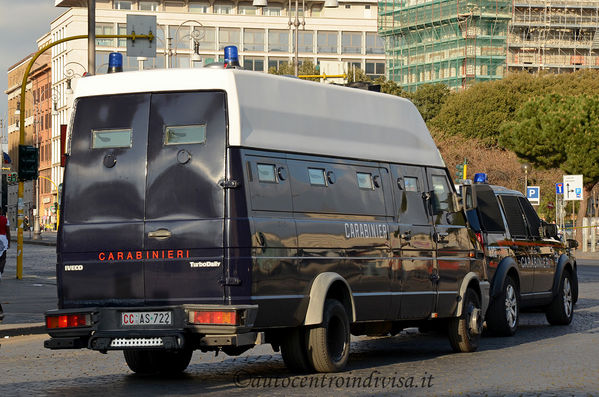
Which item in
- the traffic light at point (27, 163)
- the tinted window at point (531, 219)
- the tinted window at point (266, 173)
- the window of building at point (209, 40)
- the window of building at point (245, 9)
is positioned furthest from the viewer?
the window of building at point (245, 9)

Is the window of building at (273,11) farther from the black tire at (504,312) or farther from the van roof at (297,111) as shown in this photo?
the van roof at (297,111)

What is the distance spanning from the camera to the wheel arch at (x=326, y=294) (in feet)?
37.0

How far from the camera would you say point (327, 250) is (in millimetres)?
11695

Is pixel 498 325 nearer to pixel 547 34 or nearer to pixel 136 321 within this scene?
pixel 136 321

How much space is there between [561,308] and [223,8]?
11433 centimetres

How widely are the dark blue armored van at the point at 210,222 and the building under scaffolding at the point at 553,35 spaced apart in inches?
4493

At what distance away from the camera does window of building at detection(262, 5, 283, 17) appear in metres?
130

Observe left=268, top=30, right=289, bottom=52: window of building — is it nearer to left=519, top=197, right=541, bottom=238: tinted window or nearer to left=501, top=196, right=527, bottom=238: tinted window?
left=519, top=197, right=541, bottom=238: tinted window

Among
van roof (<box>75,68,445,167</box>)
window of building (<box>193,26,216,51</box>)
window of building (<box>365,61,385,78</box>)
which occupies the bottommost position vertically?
van roof (<box>75,68,445,167</box>)

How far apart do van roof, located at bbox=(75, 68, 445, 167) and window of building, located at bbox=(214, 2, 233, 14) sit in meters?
118

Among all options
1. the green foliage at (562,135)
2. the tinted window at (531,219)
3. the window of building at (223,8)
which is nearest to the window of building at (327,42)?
the window of building at (223,8)

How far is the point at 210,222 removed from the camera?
1049cm

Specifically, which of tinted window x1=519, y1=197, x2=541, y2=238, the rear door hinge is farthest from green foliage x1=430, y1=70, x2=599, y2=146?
the rear door hinge

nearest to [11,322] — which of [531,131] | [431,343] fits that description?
[431,343]
